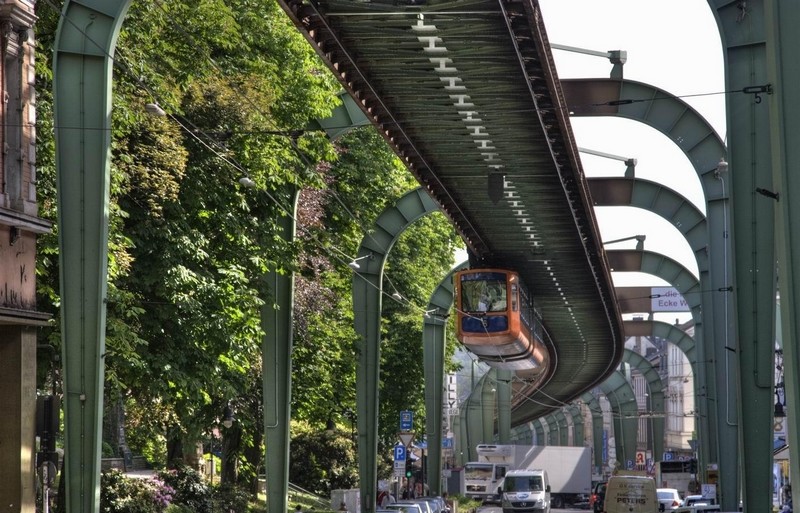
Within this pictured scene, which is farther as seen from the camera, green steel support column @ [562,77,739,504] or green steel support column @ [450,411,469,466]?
green steel support column @ [450,411,469,466]

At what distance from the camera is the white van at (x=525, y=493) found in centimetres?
5741

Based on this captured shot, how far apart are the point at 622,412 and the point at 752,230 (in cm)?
7752

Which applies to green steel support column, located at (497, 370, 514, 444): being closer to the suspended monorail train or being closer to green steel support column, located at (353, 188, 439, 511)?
the suspended monorail train

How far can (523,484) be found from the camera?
58.5 m

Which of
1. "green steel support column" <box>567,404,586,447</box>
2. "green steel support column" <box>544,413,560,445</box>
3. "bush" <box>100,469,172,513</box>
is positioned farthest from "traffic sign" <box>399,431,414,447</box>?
"green steel support column" <box>544,413,560,445</box>

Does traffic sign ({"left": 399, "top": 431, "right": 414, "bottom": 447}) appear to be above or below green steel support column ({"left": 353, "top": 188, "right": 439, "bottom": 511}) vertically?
below

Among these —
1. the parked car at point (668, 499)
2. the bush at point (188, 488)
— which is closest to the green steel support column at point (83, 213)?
the bush at point (188, 488)

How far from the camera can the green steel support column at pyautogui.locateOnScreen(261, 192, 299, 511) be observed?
30484 millimetres

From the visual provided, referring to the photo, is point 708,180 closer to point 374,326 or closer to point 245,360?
point 374,326

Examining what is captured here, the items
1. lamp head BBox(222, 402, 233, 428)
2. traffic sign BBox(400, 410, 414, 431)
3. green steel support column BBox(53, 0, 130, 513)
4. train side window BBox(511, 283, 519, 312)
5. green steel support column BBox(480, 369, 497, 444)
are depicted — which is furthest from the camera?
green steel support column BBox(480, 369, 497, 444)

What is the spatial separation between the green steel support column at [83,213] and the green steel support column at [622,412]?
8214cm

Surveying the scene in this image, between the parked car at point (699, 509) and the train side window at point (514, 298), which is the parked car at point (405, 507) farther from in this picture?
the parked car at point (699, 509)

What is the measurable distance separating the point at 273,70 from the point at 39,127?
26.6 ft

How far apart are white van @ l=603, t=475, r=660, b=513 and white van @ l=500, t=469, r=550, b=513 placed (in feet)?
53.5
